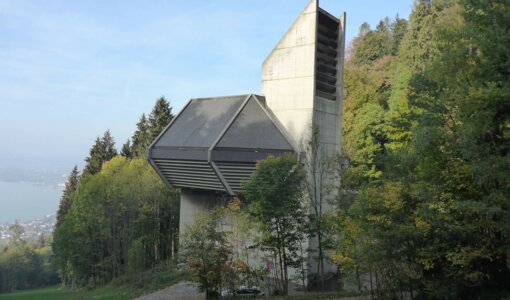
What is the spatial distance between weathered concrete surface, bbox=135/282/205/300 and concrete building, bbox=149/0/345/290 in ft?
17.9

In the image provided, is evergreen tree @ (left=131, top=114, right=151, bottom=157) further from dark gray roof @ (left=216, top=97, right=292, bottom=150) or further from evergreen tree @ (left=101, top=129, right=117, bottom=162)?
dark gray roof @ (left=216, top=97, right=292, bottom=150)

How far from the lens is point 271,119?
74.6 feet

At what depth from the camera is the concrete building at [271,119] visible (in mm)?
21062

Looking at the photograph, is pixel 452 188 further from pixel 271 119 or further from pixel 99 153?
pixel 99 153

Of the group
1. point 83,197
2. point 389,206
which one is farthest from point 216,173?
point 83,197

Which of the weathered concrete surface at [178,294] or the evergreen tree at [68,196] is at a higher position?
the evergreen tree at [68,196]

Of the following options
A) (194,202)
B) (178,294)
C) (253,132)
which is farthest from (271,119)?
(178,294)

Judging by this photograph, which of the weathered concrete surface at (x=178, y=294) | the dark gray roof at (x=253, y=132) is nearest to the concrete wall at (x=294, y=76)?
the dark gray roof at (x=253, y=132)

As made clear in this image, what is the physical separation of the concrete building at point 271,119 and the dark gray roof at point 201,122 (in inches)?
2.5

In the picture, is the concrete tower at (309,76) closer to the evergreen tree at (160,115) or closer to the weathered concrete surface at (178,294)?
the weathered concrete surface at (178,294)

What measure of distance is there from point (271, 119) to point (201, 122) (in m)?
4.16

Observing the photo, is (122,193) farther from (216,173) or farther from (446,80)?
(446,80)

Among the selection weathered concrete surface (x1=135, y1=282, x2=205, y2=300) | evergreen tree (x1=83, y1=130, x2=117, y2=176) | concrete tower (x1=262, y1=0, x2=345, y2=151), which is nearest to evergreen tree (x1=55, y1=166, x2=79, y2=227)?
evergreen tree (x1=83, y1=130, x2=117, y2=176)

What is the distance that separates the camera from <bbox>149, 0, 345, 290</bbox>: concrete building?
21.1 m
